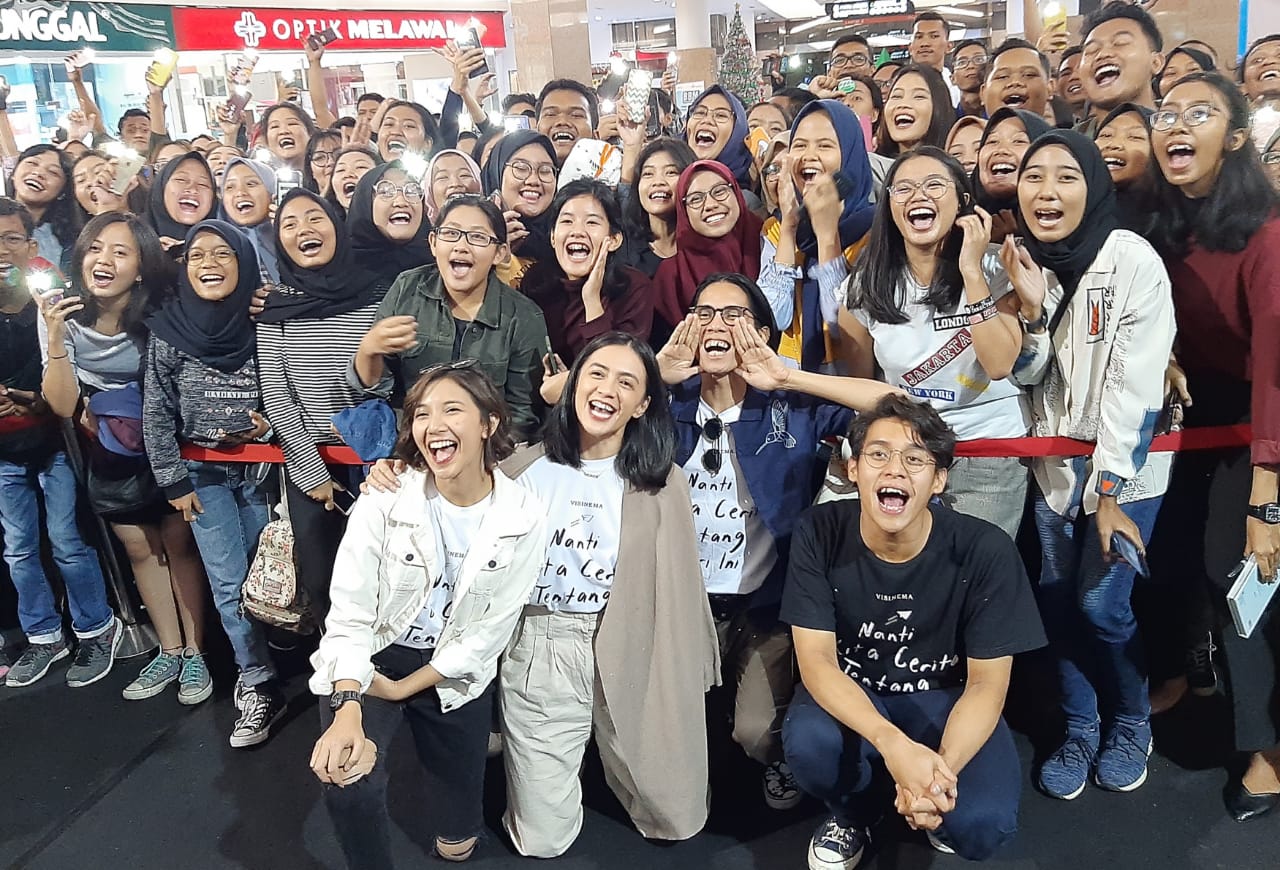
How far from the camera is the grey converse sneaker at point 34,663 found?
145 inches

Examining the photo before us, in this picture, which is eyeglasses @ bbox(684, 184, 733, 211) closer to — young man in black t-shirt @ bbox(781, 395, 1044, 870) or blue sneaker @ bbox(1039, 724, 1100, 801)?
young man in black t-shirt @ bbox(781, 395, 1044, 870)

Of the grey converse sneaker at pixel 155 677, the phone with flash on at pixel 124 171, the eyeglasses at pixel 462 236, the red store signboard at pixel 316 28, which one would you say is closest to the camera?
the eyeglasses at pixel 462 236

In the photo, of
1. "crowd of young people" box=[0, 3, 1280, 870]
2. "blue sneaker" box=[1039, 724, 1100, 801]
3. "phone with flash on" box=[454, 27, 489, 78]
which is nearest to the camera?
"crowd of young people" box=[0, 3, 1280, 870]

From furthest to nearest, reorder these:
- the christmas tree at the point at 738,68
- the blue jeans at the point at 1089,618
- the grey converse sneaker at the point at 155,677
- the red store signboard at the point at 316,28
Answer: the red store signboard at the point at 316,28, the christmas tree at the point at 738,68, the grey converse sneaker at the point at 155,677, the blue jeans at the point at 1089,618

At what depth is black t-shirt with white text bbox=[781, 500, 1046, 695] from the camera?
2.36 metres

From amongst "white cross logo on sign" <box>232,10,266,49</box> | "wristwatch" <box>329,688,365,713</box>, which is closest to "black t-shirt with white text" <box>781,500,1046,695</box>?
"wristwatch" <box>329,688,365,713</box>

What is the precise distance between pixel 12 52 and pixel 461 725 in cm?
1077

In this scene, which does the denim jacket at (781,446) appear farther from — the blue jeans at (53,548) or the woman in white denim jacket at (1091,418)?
the blue jeans at (53,548)

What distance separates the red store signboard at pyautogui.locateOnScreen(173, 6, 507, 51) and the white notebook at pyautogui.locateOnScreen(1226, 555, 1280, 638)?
11.2 meters

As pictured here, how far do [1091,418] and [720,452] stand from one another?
3.19 ft

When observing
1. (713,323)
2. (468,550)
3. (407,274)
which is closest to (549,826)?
(468,550)

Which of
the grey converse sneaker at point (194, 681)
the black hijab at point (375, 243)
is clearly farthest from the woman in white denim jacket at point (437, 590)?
the grey converse sneaker at point (194, 681)

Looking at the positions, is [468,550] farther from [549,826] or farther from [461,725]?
[549,826]

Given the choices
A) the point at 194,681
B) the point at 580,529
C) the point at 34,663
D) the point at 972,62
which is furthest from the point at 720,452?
the point at 972,62
